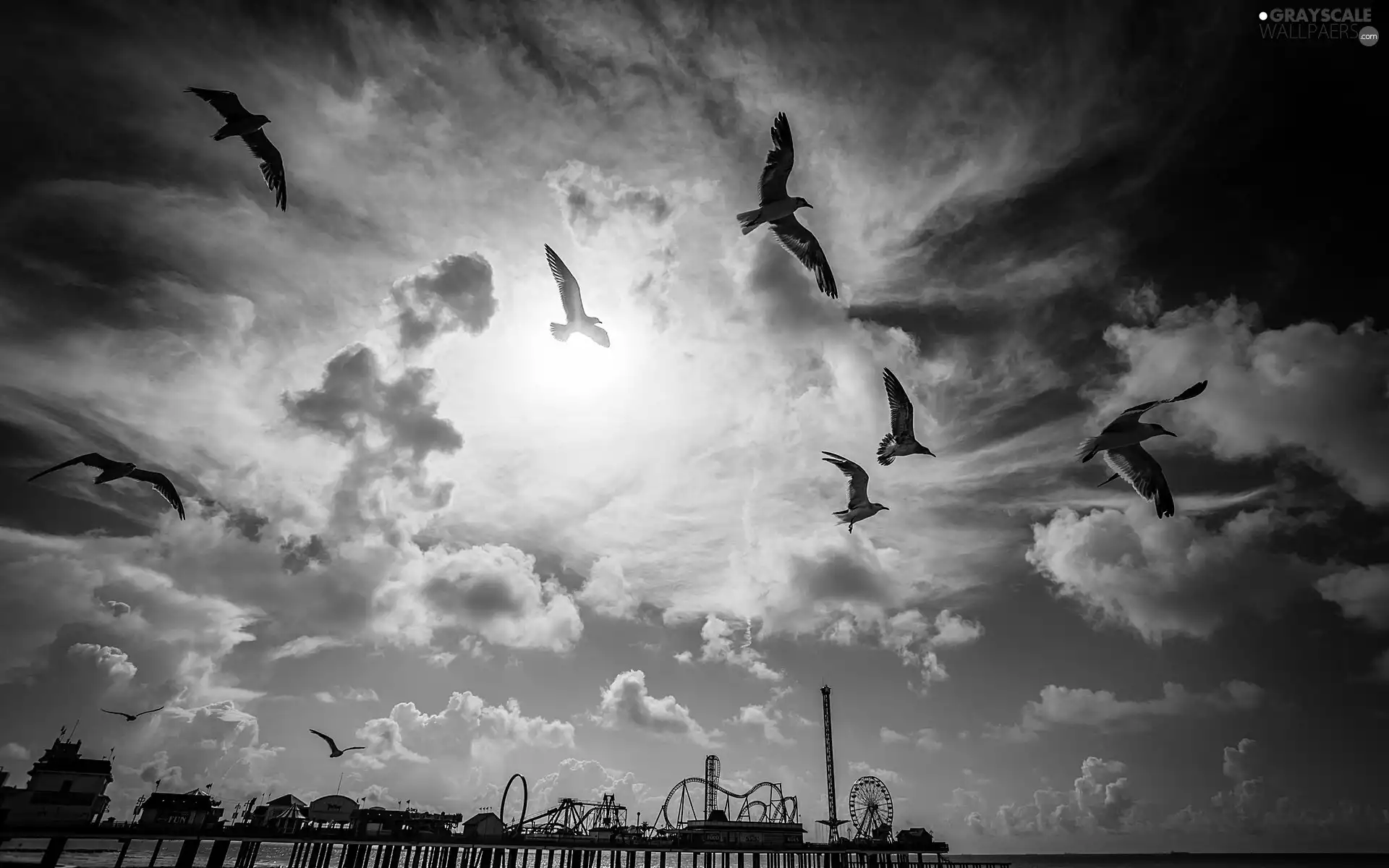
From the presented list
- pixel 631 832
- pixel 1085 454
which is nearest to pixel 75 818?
pixel 631 832

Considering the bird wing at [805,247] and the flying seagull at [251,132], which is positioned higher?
the flying seagull at [251,132]

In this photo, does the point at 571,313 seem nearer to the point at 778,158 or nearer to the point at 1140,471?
the point at 778,158

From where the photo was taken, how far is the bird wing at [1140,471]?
1783cm

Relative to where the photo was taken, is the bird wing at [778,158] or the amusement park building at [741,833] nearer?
the bird wing at [778,158]

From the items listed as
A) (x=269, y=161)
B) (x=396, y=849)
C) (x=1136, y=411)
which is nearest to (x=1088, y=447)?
(x=1136, y=411)

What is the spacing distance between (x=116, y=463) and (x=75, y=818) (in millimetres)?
47271

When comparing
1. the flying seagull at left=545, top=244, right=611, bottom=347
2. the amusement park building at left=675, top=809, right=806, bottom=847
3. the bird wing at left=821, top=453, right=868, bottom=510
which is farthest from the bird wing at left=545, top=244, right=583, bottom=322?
the amusement park building at left=675, top=809, right=806, bottom=847

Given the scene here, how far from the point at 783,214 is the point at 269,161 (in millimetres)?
16821

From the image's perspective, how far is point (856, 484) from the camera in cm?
2380

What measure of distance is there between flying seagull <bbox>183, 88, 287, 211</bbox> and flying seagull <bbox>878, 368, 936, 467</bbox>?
70.5ft

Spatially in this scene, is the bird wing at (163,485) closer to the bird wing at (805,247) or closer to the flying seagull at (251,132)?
the flying seagull at (251,132)

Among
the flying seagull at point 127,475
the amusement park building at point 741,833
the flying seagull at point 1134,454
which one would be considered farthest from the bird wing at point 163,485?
the amusement park building at point 741,833

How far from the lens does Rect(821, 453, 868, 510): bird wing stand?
2359cm

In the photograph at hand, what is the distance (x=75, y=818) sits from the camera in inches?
1865
